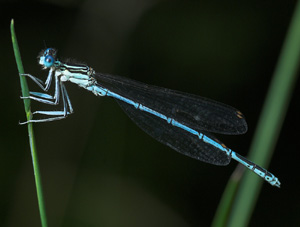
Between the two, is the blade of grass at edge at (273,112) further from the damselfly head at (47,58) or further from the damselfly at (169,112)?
the damselfly head at (47,58)

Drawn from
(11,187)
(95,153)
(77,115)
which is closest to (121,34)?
(77,115)

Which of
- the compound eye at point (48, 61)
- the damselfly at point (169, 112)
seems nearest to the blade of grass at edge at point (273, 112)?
the damselfly at point (169, 112)

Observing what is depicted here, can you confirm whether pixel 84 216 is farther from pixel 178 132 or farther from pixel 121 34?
pixel 121 34

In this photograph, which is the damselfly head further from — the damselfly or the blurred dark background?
the blurred dark background

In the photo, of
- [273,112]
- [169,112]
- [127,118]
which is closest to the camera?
[273,112]

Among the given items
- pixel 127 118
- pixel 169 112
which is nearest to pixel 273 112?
pixel 169 112

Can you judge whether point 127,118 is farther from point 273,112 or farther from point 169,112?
point 273,112
